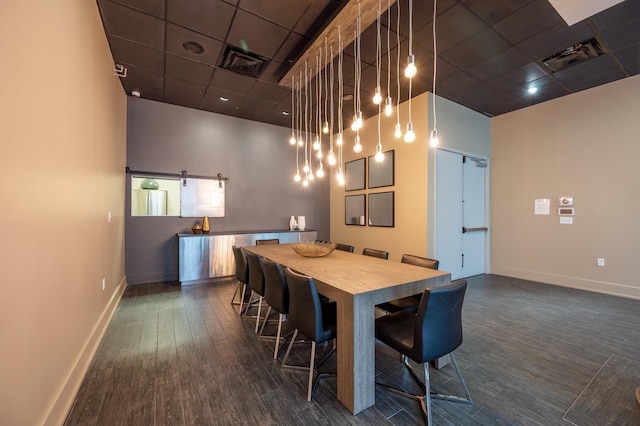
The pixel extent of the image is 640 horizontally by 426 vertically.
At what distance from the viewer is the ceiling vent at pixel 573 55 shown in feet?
10.4

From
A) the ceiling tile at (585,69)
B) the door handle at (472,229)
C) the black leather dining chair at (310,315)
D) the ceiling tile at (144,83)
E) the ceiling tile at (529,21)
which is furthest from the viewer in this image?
the door handle at (472,229)

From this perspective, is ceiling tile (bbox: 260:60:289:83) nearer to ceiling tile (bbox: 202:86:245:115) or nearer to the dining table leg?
ceiling tile (bbox: 202:86:245:115)

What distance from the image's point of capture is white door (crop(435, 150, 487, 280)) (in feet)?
15.0

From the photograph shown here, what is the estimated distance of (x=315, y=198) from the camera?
262 inches

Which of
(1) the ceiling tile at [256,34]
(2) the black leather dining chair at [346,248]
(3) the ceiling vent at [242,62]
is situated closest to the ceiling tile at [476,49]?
(1) the ceiling tile at [256,34]

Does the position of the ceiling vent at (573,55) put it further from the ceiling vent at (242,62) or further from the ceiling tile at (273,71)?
the ceiling vent at (242,62)

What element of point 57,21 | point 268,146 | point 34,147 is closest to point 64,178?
point 34,147

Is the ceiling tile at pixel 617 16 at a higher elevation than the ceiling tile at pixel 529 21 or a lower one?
lower

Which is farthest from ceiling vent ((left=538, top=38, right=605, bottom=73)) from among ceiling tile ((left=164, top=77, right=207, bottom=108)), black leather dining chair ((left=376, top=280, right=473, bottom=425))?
ceiling tile ((left=164, top=77, right=207, bottom=108))

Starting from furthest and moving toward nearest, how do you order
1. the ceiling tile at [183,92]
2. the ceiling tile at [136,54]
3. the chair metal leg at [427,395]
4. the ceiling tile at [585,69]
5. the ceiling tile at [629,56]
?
the ceiling tile at [183,92], the ceiling tile at [585,69], the ceiling tile at [629,56], the ceiling tile at [136,54], the chair metal leg at [427,395]

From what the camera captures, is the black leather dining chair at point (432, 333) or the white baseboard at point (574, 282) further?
the white baseboard at point (574, 282)

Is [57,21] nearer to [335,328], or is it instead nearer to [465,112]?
[335,328]

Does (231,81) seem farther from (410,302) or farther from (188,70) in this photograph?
(410,302)

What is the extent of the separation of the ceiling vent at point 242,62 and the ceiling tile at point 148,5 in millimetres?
762
